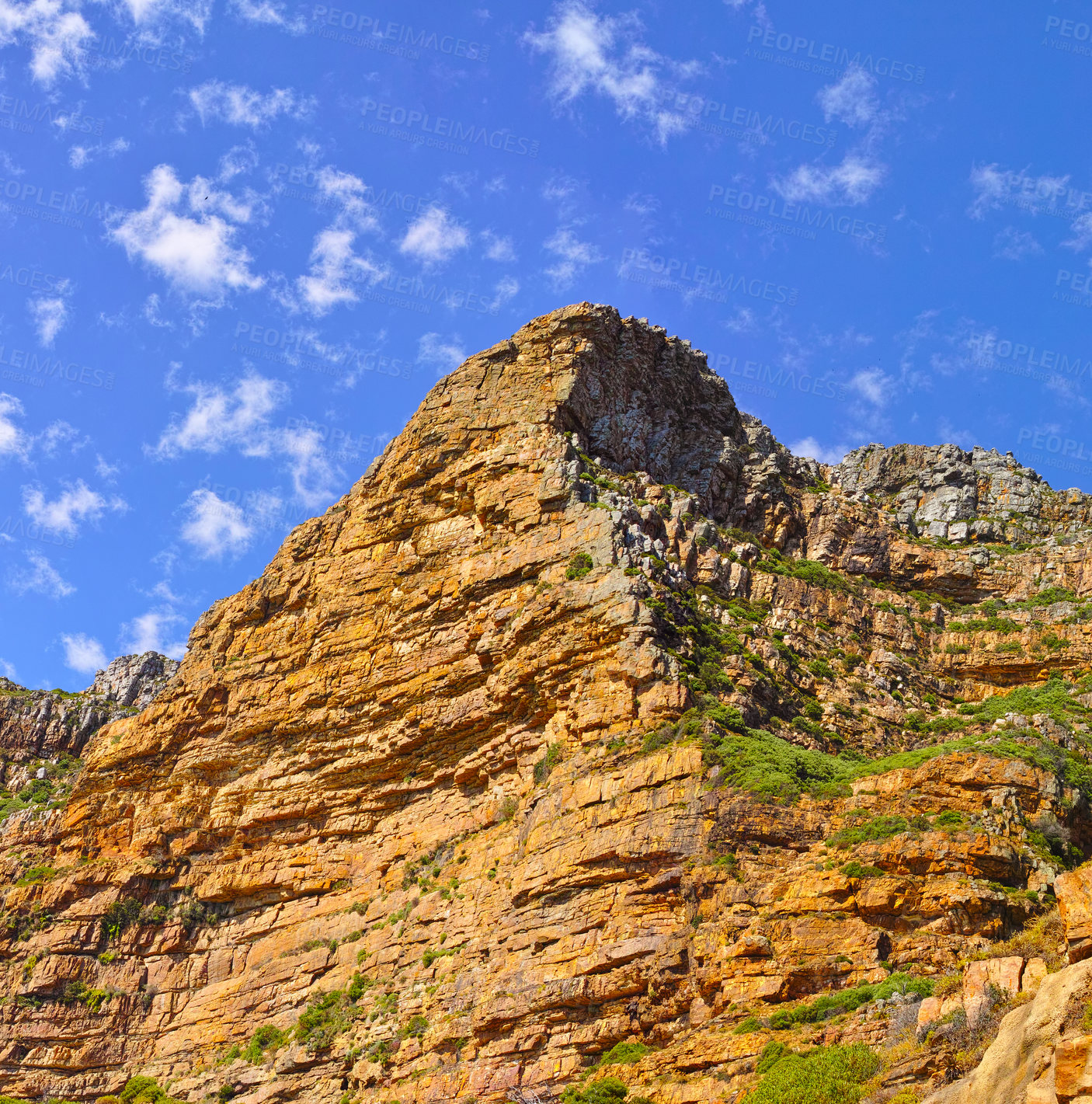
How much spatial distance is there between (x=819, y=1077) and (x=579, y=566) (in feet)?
83.4

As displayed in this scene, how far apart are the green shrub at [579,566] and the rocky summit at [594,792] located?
337 mm

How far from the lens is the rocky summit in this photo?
3588 cm

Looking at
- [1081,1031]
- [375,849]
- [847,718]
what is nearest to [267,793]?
[375,849]

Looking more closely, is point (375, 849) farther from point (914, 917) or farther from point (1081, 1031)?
point (1081, 1031)

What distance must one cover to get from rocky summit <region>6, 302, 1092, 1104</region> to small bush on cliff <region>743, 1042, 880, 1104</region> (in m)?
0.12

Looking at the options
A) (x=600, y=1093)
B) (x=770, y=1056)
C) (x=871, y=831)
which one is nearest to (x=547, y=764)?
(x=871, y=831)

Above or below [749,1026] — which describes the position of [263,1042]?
above

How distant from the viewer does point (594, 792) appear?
144 ft

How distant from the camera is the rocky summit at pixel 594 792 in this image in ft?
118

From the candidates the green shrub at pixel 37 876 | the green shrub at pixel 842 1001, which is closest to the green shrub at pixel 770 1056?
the green shrub at pixel 842 1001

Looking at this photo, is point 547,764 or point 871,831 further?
point 547,764

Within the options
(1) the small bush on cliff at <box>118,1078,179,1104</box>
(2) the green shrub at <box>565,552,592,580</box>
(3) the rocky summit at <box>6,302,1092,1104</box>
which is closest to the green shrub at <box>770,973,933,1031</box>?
(3) the rocky summit at <box>6,302,1092,1104</box>

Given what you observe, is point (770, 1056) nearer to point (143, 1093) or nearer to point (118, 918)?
point (143, 1093)

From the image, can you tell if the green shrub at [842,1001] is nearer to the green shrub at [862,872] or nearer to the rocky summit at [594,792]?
the rocky summit at [594,792]
